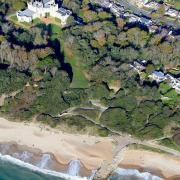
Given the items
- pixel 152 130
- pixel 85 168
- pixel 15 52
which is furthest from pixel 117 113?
pixel 15 52

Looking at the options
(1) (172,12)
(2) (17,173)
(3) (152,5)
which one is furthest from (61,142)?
(3) (152,5)

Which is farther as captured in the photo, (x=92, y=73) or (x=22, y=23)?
(x=22, y=23)

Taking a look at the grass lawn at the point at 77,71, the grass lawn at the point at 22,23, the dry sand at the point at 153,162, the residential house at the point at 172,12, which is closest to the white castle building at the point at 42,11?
the grass lawn at the point at 22,23

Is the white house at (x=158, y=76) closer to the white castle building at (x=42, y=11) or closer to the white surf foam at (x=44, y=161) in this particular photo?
the white castle building at (x=42, y=11)

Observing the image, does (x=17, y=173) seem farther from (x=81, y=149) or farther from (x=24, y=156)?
(x=81, y=149)

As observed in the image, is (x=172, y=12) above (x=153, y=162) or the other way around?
above

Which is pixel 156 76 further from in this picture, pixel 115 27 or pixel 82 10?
pixel 82 10
